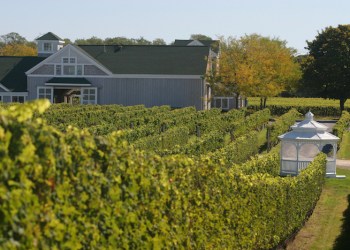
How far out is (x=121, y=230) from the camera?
709cm

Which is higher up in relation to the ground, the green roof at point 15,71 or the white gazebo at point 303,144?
the green roof at point 15,71

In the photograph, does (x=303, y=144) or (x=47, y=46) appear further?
(x=47, y=46)

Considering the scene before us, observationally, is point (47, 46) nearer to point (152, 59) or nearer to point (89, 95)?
point (89, 95)

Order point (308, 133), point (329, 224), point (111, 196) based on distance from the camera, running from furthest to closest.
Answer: point (308, 133), point (329, 224), point (111, 196)

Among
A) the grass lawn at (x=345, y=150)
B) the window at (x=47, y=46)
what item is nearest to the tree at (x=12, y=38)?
the window at (x=47, y=46)

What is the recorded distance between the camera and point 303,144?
1108 inches

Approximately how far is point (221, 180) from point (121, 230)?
3864 mm

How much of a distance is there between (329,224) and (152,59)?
161 ft

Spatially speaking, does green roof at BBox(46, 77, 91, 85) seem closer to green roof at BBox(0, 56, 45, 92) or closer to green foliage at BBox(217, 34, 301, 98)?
green roof at BBox(0, 56, 45, 92)

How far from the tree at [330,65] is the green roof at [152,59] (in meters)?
12.8

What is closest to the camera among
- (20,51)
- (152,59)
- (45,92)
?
(45,92)

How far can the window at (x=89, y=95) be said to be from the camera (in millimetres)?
63875

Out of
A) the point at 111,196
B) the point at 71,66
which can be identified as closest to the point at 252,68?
the point at 71,66

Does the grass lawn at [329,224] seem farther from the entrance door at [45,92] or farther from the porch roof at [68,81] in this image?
the entrance door at [45,92]
